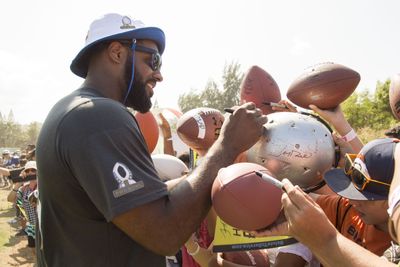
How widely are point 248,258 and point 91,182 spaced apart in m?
1.78

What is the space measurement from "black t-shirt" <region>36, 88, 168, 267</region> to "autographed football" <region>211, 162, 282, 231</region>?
13.4 inches

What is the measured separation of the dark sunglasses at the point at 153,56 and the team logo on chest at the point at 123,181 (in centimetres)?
84

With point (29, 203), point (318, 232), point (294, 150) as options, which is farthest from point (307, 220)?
point (29, 203)

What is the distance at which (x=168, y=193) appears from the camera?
1.87 meters

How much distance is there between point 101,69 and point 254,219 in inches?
49.2

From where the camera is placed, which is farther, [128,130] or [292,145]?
[292,145]

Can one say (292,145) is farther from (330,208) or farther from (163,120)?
(163,120)

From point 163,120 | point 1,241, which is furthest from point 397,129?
point 1,241

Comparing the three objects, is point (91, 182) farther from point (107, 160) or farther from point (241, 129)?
point (241, 129)

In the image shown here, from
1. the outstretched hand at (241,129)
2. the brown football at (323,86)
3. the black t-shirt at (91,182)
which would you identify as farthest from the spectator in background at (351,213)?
the brown football at (323,86)

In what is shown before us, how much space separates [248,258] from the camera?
3072 millimetres

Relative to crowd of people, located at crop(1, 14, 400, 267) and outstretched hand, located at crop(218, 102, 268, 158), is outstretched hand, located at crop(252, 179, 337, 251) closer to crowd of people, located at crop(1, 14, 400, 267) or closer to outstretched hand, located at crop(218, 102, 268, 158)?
crowd of people, located at crop(1, 14, 400, 267)

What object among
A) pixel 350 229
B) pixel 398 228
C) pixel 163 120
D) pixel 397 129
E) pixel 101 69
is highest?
pixel 101 69

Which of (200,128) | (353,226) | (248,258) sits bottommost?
(248,258)
